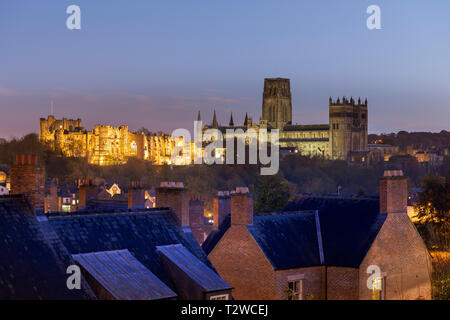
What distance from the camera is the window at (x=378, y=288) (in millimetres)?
22328

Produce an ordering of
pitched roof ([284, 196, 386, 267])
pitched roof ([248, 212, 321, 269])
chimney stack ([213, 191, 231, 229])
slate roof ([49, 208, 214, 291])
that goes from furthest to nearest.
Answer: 1. chimney stack ([213, 191, 231, 229])
2. pitched roof ([284, 196, 386, 267])
3. pitched roof ([248, 212, 321, 269])
4. slate roof ([49, 208, 214, 291])

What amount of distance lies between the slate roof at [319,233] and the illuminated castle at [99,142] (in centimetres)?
11863

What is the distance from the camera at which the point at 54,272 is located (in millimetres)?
14656

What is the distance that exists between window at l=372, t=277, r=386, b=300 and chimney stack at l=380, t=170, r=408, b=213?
85.7 inches

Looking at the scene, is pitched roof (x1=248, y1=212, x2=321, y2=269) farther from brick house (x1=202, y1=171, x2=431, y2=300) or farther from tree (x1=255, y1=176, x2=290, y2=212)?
tree (x1=255, y1=176, x2=290, y2=212)

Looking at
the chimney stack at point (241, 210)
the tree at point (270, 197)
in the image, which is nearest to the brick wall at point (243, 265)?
the chimney stack at point (241, 210)

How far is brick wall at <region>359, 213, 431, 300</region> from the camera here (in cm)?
2238

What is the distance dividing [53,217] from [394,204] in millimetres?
11402

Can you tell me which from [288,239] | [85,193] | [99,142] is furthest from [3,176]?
[288,239]

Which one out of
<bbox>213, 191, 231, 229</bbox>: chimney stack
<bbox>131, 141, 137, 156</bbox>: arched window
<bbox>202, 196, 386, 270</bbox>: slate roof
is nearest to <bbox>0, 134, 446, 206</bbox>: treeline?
<bbox>131, 141, 137, 156</bbox>: arched window

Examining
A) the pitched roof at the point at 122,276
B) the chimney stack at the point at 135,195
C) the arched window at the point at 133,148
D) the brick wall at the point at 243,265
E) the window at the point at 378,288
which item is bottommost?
the window at the point at 378,288

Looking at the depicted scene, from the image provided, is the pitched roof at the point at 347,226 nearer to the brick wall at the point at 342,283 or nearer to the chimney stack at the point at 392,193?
the brick wall at the point at 342,283

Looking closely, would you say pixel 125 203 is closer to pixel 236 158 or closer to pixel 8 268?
pixel 8 268
